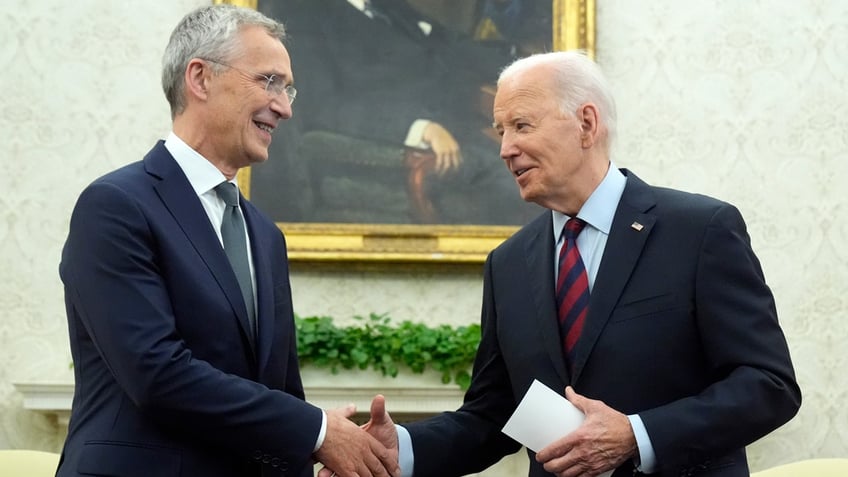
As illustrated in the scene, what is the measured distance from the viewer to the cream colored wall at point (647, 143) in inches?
202

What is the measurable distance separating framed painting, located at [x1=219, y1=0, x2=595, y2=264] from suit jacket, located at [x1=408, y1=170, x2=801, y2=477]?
2.32 meters

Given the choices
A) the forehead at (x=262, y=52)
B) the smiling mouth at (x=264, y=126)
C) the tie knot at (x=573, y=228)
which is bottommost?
the tie knot at (x=573, y=228)

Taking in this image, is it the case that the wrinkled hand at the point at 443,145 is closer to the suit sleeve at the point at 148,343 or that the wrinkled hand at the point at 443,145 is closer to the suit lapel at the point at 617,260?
the suit lapel at the point at 617,260

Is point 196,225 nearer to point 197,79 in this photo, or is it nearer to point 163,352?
point 163,352

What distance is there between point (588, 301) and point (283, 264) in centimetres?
79

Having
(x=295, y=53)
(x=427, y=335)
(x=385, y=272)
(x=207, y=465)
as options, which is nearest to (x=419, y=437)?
(x=207, y=465)

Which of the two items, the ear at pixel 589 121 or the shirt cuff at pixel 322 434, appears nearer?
the shirt cuff at pixel 322 434

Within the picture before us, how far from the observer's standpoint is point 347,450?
104 inches

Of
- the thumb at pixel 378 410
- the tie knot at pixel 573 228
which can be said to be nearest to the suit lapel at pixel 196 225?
the thumb at pixel 378 410

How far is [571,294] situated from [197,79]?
1058 millimetres

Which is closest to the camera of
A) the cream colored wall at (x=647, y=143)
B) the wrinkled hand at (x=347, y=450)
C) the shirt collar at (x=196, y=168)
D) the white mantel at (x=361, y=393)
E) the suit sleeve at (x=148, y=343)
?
the suit sleeve at (x=148, y=343)

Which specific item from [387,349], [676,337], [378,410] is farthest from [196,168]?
[387,349]

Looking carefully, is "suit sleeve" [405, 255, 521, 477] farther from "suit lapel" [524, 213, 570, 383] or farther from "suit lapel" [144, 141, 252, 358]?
"suit lapel" [144, 141, 252, 358]

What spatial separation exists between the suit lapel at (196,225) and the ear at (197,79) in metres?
0.25
